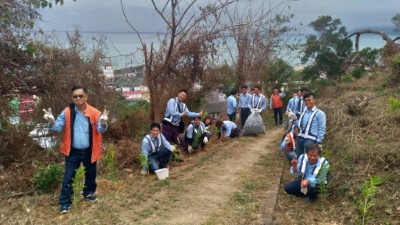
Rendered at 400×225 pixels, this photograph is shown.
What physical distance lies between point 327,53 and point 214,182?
2262 cm

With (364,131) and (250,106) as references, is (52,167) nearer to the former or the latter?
(364,131)

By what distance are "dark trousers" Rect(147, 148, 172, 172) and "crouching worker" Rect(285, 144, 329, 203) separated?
108 inches

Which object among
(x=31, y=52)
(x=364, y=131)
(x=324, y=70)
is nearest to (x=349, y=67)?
Result: (x=324, y=70)

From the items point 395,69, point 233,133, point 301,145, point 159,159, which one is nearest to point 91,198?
point 159,159

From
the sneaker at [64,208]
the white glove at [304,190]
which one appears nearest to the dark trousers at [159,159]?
the sneaker at [64,208]

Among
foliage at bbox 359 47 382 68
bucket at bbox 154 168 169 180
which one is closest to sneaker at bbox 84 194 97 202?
bucket at bbox 154 168 169 180

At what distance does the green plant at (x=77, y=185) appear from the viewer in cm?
517

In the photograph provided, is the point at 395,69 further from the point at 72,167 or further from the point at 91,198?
the point at 72,167

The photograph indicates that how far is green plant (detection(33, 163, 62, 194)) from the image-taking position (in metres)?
6.02

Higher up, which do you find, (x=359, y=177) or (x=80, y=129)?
(x=80, y=129)

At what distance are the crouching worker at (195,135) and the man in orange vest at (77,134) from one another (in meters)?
4.45

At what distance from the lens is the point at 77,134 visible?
17.4ft

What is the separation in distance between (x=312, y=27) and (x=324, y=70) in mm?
6002

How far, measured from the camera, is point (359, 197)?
5262 mm
